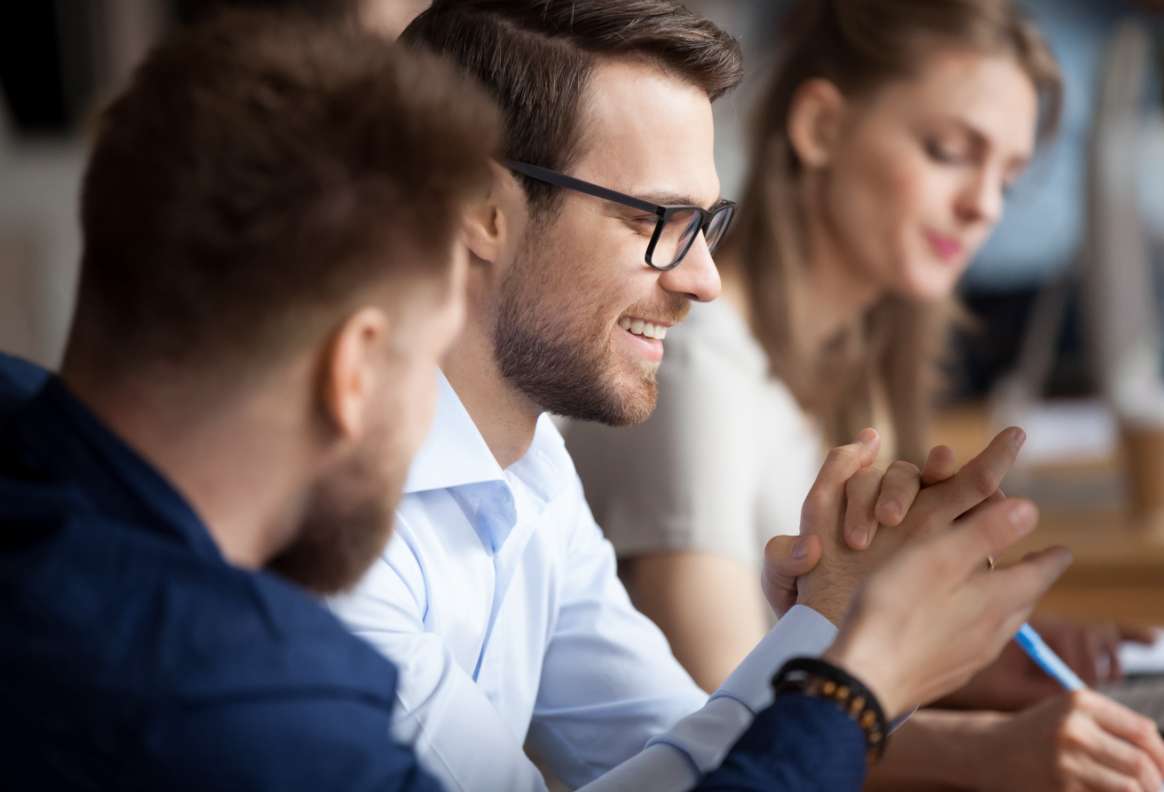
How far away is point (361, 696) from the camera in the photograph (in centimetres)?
57

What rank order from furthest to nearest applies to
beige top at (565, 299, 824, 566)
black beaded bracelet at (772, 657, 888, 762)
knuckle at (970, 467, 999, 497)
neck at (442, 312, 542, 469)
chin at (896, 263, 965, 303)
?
chin at (896, 263, 965, 303), beige top at (565, 299, 824, 566), neck at (442, 312, 542, 469), knuckle at (970, 467, 999, 497), black beaded bracelet at (772, 657, 888, 762)

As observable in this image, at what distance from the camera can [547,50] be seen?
0.88 meters

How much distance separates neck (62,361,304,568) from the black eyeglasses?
35cm

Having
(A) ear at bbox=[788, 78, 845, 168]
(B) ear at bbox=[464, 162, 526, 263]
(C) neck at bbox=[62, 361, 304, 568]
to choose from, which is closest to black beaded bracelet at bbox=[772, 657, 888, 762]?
(C) neck at bbox=[62, 361, 304, 568]

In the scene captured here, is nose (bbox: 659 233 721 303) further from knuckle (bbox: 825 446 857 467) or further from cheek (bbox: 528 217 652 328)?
knuckle (bbox: 825 446 857 467)

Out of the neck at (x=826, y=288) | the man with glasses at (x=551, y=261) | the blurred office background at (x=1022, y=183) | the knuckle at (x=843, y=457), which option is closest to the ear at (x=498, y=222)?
the man with glasses at (x=551, y=261)

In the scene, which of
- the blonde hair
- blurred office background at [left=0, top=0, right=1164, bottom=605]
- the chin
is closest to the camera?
the blonde hair

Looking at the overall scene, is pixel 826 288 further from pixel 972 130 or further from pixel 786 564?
pixel 786 564

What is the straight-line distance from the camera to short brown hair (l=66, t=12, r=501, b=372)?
0.54 meters

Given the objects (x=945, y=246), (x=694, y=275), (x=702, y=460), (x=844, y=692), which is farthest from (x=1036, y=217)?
(x=844, y=692)

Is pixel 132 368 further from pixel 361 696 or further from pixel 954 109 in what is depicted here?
pixel 954 109

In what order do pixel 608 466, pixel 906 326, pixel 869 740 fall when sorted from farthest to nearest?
pixel 906 326 < pixel 608 466 < pixel 869 740

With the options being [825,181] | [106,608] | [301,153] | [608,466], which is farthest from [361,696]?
[825,181]

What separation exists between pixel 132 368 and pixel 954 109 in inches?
49.9
